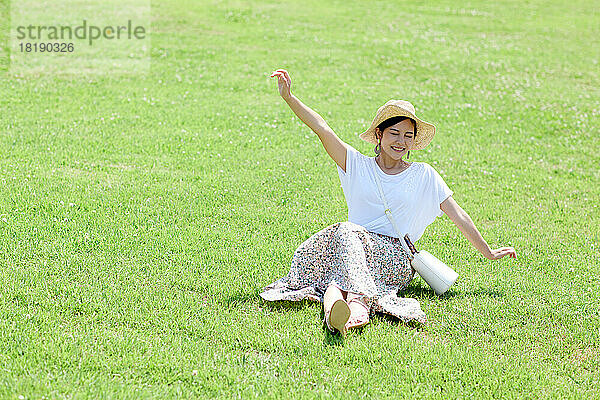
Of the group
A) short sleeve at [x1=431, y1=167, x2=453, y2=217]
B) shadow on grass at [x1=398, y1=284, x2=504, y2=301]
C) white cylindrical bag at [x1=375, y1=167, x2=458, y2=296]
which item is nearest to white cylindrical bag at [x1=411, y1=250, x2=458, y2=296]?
white cylindrical bag at [x1=375, y1=167, x2=458, y2=296]

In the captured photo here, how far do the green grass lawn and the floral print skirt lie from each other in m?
0.16

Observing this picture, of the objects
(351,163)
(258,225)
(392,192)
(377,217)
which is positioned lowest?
(258,225)

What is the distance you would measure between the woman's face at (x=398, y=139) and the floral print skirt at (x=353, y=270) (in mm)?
634

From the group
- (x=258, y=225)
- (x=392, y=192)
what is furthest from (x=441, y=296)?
(x=258, y=225)

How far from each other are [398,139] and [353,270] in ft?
3.61

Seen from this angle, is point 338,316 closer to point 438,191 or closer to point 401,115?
point 438,191

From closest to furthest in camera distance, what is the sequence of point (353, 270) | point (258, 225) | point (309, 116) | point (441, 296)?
point (353, 270)
point (309, 116)
point (441, 296)
point (258, 225)

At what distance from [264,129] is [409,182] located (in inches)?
200

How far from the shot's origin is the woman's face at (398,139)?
5438 millimetres

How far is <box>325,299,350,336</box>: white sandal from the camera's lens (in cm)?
455

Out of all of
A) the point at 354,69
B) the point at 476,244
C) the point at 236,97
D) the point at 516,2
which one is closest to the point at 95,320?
the point at 476,244

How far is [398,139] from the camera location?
544 centimetres

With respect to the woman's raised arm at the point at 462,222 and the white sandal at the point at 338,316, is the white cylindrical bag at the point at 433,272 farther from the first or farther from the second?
the white sandal at the point at 338,316

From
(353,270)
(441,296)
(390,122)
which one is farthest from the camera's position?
(441,296)
